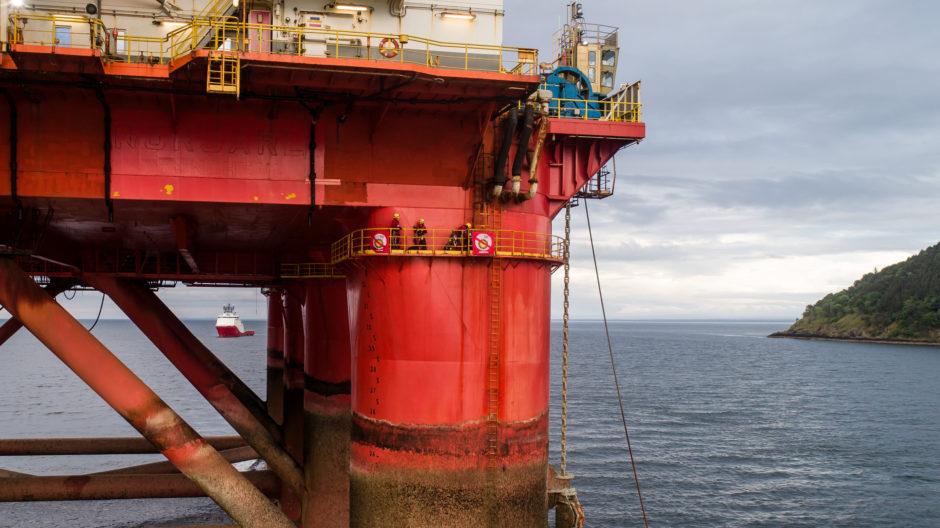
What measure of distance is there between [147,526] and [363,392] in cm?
2482

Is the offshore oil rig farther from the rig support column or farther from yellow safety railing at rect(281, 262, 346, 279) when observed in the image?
yellow safety railing at rect(281, 262, 346, 279)

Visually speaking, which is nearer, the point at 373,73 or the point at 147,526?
the point at 373,73

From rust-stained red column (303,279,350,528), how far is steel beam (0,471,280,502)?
3.17 m

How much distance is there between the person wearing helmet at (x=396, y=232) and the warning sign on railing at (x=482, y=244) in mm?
1688

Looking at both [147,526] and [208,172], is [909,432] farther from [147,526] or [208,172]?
[208,172]

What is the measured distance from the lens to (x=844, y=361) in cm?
12100

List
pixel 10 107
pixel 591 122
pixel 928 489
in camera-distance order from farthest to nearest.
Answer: pixel 928 489
pixel 591 122
pixel 10 107

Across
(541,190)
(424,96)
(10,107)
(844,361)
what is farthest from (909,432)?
(844,361)

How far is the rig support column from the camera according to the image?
48.6 ft

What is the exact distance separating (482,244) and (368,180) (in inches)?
121

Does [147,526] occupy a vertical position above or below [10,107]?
below

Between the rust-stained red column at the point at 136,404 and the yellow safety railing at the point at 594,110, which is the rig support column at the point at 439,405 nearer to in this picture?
the rust-stained red column at the point at 136,404

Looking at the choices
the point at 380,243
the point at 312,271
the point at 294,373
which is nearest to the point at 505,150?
the point at 380,243

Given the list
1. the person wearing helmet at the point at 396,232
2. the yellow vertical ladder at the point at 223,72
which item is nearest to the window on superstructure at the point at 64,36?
the yellow vertical ladder at the point at 223,72
